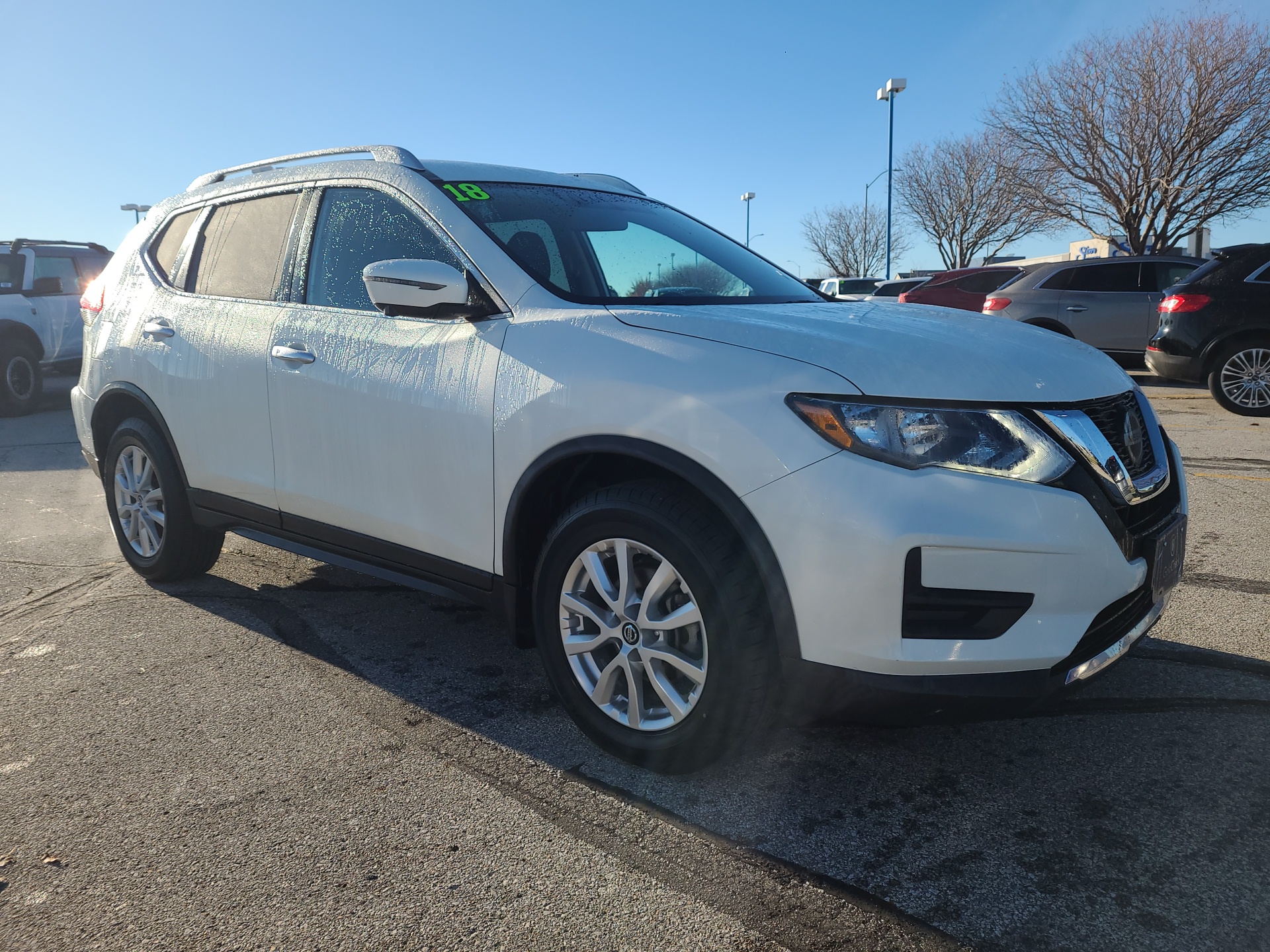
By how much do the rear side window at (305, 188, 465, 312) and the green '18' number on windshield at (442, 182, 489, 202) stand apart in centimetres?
14

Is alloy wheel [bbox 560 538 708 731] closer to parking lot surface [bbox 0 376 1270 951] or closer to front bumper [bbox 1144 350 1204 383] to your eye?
parking lot surface [bbox 0 376 1270 951]

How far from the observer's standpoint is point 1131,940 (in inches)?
77.6

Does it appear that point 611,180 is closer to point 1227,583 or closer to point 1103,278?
point 1227,583

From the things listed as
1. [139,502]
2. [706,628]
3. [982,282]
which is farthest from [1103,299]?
[706,628]

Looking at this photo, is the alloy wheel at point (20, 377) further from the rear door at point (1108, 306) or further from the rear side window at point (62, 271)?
the rear door at point (1108, 306)

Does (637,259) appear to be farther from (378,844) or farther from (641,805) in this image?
(378,844)

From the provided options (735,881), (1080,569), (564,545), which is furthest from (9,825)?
(1080,569)

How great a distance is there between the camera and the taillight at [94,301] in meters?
4.65

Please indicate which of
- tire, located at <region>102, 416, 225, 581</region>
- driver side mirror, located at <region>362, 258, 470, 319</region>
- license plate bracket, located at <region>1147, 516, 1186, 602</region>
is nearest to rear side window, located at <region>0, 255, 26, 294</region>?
tire, located at <region>102, 416, 225, 581</region>

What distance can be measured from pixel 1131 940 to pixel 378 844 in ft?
5.58

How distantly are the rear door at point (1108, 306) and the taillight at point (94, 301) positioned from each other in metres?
11.2

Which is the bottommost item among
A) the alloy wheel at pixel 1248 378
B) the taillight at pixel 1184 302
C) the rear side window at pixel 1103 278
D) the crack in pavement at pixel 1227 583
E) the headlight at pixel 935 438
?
the crack in pavement at pixel 1227 583

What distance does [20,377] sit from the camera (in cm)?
1147

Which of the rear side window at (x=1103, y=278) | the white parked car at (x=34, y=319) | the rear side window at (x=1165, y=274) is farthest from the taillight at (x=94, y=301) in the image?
the rear side window at (x=1165, y=274)
